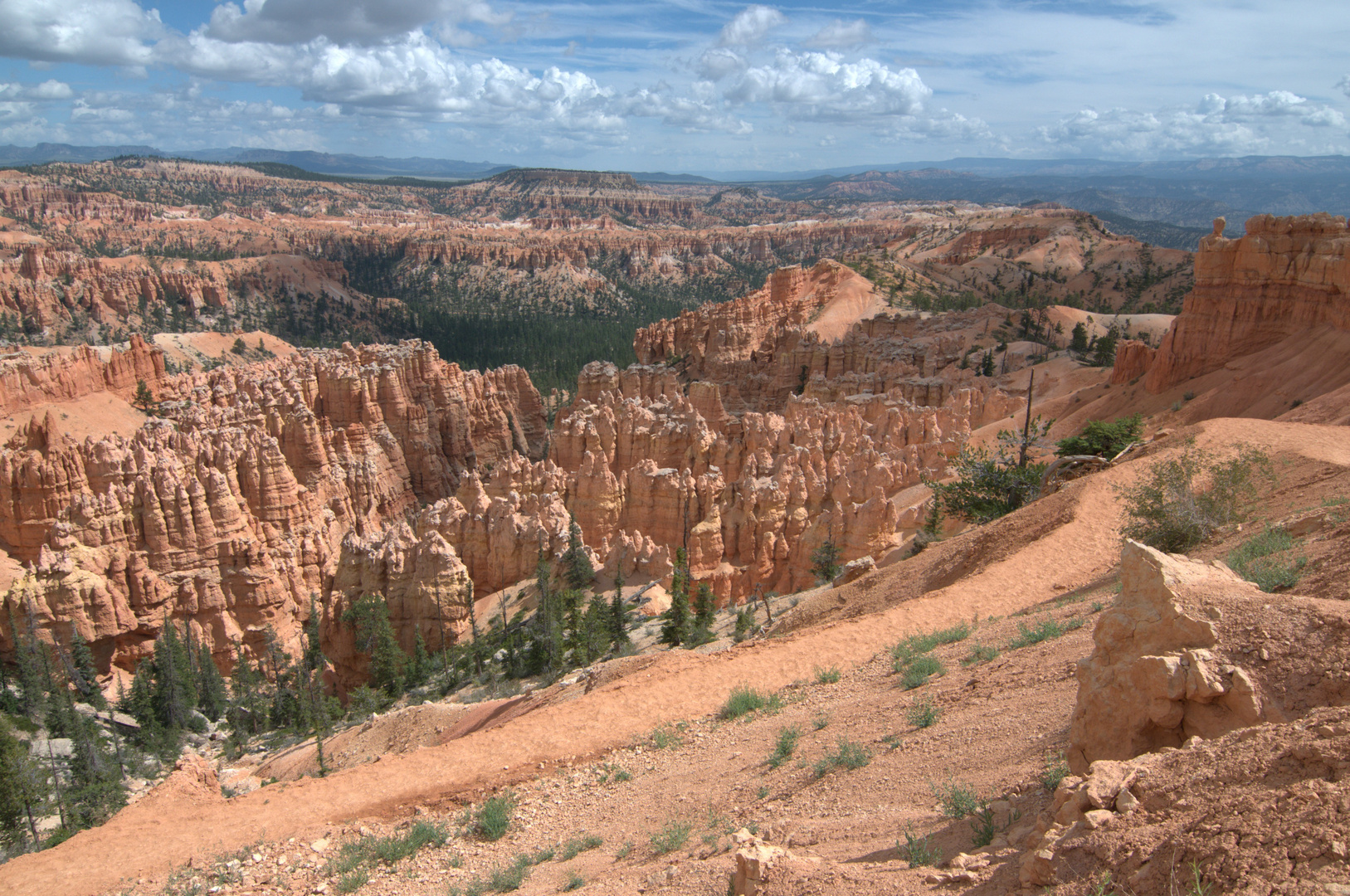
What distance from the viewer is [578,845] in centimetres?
895

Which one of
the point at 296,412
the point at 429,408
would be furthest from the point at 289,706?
the point at 429,408

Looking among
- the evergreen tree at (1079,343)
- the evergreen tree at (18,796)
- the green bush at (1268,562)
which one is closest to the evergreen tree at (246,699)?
the evergreen tree at (18,796)

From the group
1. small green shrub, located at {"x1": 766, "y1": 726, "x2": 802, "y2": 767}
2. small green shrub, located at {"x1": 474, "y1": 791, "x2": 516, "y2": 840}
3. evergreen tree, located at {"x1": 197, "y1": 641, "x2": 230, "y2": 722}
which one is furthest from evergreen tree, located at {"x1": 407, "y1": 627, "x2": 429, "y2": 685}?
small green shrub, located at {"x1": 766, "y1": 726, "x2": 802, "y2": 767}

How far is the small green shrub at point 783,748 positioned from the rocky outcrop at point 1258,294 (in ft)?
96.8

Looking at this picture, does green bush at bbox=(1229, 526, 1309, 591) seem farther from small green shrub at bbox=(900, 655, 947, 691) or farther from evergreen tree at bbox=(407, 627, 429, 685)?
evergreen tree at bbox=(407, 627, 429, 685)

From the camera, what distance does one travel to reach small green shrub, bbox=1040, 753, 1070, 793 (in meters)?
6.20

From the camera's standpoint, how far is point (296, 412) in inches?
1684

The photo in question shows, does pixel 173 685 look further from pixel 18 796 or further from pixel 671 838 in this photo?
pixel 671 838

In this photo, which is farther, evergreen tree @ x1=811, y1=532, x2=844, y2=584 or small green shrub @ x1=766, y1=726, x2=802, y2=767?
evergreen tree @ x1=811, y1=532, x2=844, y2=584

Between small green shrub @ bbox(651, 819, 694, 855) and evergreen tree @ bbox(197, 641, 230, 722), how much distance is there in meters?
25.1

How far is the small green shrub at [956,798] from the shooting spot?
20.4 ft

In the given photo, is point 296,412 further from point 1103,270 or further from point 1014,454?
point 1103,270

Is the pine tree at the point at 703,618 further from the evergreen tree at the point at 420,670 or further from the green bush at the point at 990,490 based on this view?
the evergreen tree at the point at 420,670

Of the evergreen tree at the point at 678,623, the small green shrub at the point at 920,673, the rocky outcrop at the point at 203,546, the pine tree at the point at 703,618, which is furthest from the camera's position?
the rocky outcrop at the point at 203,546
